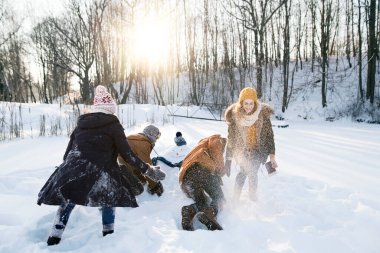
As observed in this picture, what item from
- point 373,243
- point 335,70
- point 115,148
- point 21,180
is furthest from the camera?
point 335,70

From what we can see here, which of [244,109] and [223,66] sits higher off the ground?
[223,66]

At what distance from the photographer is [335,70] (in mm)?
26625

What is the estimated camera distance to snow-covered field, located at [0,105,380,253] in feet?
9.95

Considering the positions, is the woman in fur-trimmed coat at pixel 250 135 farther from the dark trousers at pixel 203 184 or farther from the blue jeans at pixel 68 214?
the blue jeans at pixel 68 214

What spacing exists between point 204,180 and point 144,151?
108cm

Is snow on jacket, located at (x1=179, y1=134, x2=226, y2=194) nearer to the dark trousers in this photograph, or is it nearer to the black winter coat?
the dark trousers

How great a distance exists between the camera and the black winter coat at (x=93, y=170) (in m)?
3.07

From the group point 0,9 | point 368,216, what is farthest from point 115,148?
point 0,9

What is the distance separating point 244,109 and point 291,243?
1881mm

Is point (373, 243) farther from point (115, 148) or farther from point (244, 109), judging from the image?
point (115, 148)

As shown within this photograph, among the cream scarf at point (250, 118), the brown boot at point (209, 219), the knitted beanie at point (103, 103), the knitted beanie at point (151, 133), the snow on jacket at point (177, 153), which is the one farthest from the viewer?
the snow on jacket at point (177, 153)

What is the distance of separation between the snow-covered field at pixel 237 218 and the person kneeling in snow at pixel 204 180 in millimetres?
166

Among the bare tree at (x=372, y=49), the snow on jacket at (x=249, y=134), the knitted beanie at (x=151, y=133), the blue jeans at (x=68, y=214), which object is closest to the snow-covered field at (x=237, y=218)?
the blue jeans at (x=68, y=214)

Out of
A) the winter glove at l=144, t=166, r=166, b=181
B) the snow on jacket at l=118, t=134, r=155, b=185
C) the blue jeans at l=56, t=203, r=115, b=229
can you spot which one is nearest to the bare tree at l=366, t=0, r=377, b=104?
the snow on jacket at l=118, t=134, r=155, b=185
